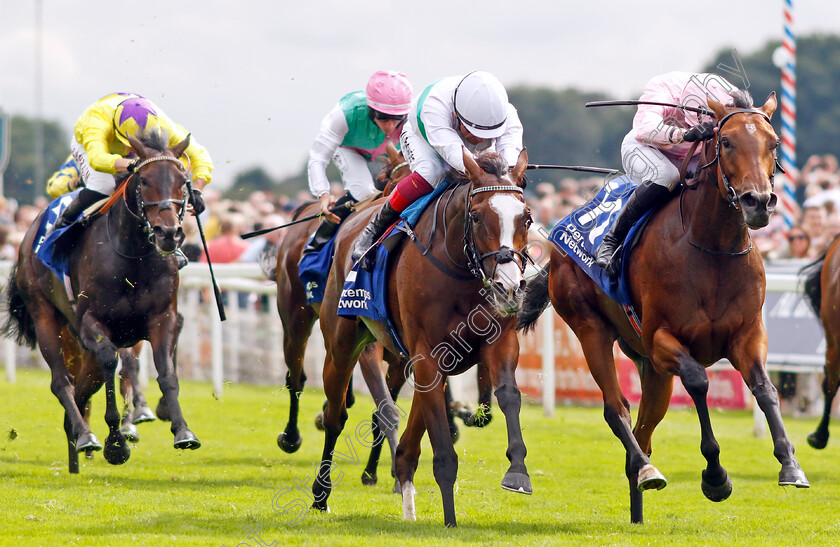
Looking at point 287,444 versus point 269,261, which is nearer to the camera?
point 287,444

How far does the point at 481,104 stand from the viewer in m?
5.52

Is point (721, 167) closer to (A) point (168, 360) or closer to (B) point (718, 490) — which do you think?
(B) point (718, 490)

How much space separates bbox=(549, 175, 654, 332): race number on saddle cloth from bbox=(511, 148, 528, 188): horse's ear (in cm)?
86

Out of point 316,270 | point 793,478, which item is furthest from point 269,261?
point 793,478

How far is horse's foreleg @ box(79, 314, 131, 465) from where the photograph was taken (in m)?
6.61

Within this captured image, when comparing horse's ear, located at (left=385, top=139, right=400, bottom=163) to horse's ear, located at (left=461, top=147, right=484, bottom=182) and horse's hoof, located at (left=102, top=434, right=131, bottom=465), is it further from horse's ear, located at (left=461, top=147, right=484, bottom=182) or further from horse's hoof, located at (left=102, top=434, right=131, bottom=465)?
horse's hoof, located at (left=102, top=434, right=131, bottom=465)

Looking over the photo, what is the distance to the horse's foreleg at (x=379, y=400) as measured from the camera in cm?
648

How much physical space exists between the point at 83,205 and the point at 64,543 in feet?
Result: 9.73

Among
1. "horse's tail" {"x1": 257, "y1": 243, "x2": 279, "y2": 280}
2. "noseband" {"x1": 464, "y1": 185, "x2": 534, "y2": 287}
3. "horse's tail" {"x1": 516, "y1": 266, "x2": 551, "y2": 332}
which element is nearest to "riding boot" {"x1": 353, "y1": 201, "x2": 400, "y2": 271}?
"noseband" {"x1": 464, "y1": 185, "x2": 534, "y2": 287}

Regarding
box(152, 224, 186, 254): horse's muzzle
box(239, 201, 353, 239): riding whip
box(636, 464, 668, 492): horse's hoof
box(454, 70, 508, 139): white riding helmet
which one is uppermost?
Result: box(454, 70, 508, 139): white riding helmet

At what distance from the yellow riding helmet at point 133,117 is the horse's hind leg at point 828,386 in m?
4.86

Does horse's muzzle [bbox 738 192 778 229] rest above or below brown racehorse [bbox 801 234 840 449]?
above

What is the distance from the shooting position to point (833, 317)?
800cm

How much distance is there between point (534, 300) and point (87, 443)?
108 inches
